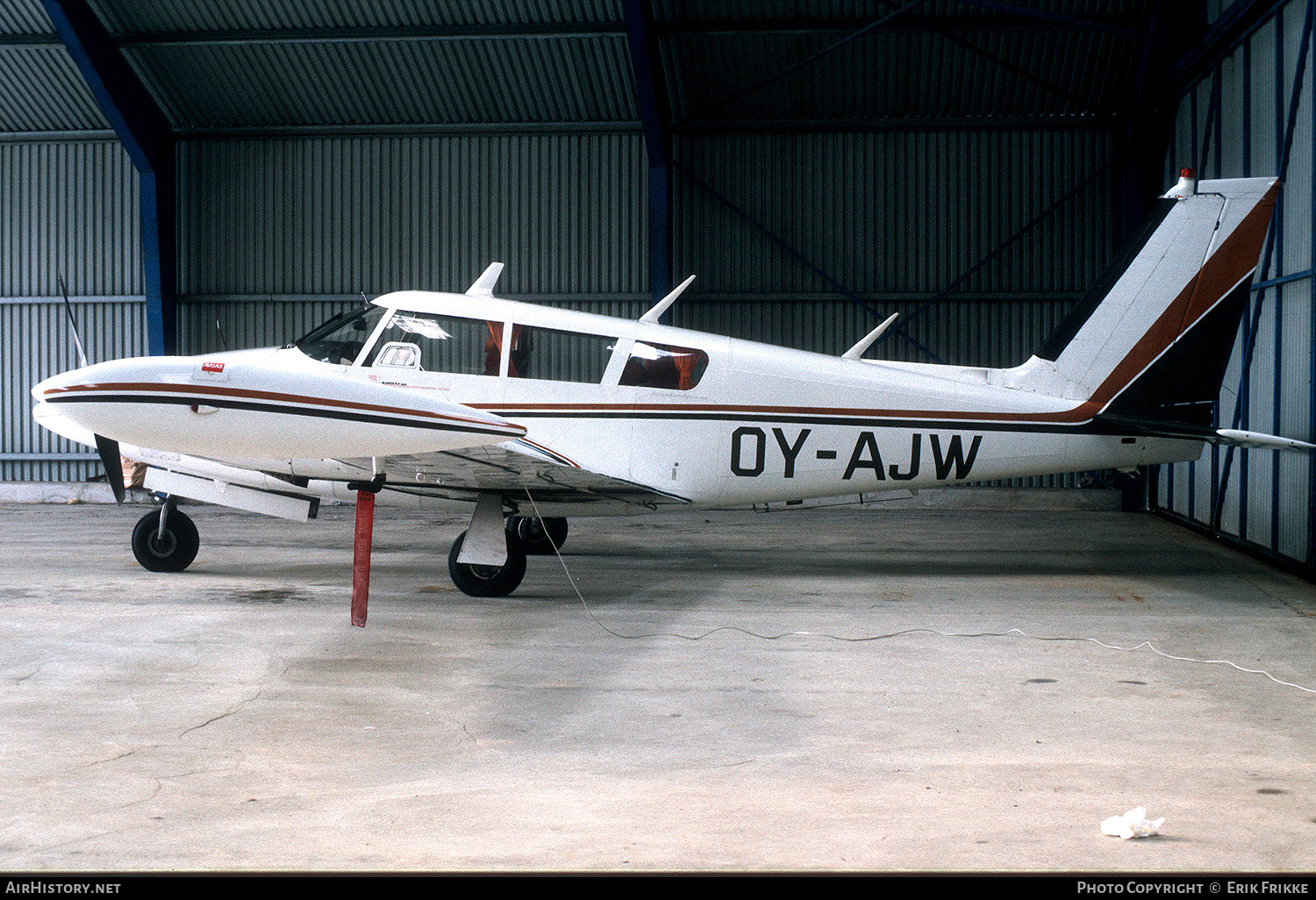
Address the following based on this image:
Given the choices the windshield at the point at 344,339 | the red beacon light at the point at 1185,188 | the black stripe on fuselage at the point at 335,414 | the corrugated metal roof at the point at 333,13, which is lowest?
the black stripe on fuselage at the point at 335,414

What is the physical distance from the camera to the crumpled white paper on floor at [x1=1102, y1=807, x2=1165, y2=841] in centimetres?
326

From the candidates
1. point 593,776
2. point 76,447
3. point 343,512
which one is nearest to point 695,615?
point 593,776

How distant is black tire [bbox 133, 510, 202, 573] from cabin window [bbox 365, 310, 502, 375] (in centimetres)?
240

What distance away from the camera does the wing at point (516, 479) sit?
6.89 m

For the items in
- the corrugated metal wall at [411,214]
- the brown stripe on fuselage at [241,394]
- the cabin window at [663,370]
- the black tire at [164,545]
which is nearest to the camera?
the brown stripe on fuselage at [241,394]

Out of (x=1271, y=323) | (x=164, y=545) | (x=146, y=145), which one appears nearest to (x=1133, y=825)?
(x=164, y=545)

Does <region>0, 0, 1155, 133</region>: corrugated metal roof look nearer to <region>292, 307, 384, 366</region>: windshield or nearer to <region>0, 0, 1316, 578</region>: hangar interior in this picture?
<region>0, 0, 1316, 578</region>: hangar interior

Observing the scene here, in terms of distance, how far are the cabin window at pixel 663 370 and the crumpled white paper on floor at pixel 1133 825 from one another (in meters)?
5.29

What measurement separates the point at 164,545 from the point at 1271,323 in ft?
35.0

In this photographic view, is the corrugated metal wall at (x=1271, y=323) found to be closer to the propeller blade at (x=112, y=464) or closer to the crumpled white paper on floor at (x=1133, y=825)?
the crumpled white paper on floor at (x=1133, y=825)

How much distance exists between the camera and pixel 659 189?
15.0m

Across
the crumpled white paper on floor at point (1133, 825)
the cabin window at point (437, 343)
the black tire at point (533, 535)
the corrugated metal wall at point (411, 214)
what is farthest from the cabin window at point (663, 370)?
the corrugated metal wall at point (411, 214)

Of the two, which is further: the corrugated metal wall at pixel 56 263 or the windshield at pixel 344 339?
the corrugated metal wall at pixel 56 263

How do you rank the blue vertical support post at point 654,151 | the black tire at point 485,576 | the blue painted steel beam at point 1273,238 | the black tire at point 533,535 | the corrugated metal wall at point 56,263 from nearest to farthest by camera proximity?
the black tire at point 485,576
the blue painted steel beam at point 1273,238
the black tire at point 533,535
the blue vertical support post at point 654,151
the corrugated metal wall at point 56,263
